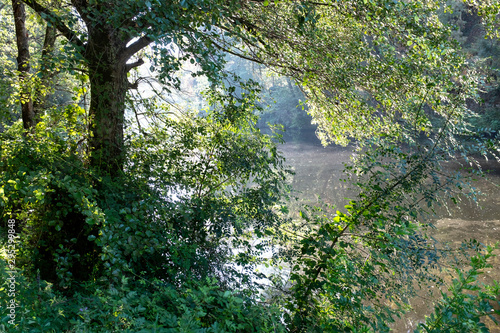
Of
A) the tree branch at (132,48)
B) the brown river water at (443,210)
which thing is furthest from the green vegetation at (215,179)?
the brown river water at (443,210)

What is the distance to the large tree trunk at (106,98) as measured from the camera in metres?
4.51

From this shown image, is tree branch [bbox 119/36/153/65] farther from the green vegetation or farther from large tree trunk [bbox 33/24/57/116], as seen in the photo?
large tree trunk [bbox 33/24/57/116]

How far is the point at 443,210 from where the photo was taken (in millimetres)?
11914

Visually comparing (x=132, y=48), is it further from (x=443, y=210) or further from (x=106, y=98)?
(x=443, y=210)

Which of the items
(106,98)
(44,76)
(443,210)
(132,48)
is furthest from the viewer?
(443,210)

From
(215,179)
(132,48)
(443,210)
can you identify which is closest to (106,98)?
(132,48)

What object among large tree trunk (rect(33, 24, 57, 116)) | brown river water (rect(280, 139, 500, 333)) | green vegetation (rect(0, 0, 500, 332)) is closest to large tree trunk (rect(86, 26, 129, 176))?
green vegetation (rect(0, 0, 500, 332))

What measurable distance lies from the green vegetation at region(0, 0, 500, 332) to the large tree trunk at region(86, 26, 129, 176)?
0.9 inches

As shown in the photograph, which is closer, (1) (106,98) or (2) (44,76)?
(1) (106,98)

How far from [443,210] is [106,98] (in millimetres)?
11905

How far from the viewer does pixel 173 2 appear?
11.2 ft

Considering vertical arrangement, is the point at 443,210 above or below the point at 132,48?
below

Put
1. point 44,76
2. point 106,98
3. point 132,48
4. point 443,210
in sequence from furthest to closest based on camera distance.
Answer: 1. point 443,210
2. point 44,76
3. point 132,48
4. point 106,98

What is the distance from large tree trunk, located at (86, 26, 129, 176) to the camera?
451 cm
